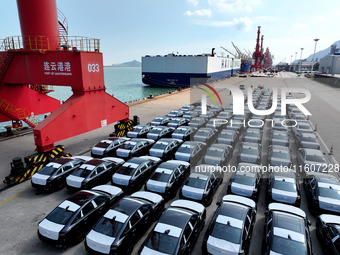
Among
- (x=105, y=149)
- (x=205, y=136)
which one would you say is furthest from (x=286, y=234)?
(x=105, y=149)

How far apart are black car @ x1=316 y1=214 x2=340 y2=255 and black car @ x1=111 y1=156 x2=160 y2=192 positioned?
7410 millimetres

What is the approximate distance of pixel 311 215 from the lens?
9.55 m

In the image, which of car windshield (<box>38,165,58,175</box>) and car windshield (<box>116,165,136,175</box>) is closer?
car windshield (<box>116,165,136,175</box>)

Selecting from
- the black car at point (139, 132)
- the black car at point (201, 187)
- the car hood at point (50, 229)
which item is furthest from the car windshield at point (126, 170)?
the black car at point (139, 132)

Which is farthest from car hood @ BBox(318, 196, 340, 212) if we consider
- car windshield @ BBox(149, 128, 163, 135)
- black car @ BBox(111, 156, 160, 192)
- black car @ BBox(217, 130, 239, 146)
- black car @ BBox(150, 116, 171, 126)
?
black car @ BBox(150, 116, 171, 126)

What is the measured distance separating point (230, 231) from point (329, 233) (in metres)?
3.20

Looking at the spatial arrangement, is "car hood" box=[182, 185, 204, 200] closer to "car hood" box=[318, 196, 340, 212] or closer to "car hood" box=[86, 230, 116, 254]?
"car hood" box=[86, 230, 116, 254]

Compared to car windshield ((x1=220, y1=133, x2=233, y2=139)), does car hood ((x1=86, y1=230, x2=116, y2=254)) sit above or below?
below

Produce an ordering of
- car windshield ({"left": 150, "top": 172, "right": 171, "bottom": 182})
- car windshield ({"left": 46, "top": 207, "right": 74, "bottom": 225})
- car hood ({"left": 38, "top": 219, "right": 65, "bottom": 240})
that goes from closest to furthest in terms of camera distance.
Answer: car hood ({"left": 38, "top": 219, "right": 65, "bottom": 240})
car windshield ({"left": 46, "top": 207, "right": 74, "bottom": 225})
car windshield ({"left": 150, "top": 172, "right": 171, "bottom": 182})

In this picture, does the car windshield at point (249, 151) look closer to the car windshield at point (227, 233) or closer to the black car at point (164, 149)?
the black car at point (164, 149)

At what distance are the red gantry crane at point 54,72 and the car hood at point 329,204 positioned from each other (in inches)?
533

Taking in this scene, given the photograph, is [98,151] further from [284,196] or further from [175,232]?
[284,196]

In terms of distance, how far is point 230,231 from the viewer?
7160 mm

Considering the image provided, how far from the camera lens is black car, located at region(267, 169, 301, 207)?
9.55 metres
